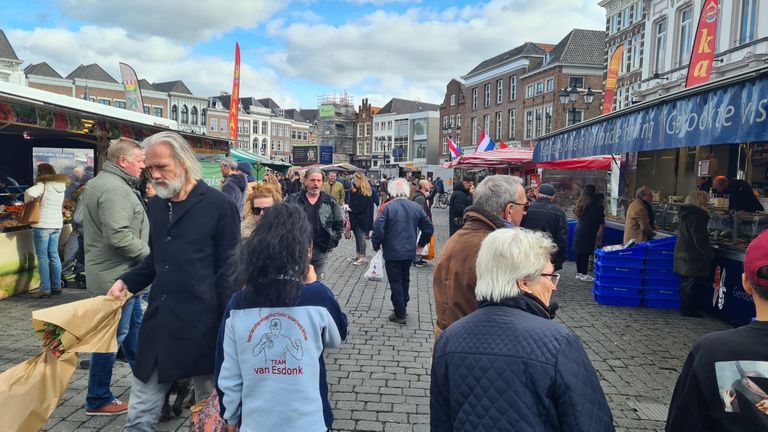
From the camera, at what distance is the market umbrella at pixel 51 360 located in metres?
2.66

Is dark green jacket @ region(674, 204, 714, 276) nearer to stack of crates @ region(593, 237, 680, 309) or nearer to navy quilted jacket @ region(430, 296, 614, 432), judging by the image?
stack of crates @ region(593, 237, 680, 309)

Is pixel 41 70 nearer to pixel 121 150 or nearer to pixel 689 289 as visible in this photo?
pixel 121 150

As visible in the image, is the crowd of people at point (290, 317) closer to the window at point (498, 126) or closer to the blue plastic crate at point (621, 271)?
the blue plastic crate at point (621, 271)

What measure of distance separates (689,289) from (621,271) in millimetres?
865

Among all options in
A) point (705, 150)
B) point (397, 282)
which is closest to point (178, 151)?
point (397, 282)

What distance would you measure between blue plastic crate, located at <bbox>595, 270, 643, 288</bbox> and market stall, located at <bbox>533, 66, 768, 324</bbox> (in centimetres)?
79

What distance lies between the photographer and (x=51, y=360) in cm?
280

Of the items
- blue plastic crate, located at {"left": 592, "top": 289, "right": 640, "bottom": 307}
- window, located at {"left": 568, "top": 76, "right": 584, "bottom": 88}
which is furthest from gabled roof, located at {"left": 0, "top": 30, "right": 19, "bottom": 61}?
blue plastic crate, located at {"left": 592, "top": 289, "right": 640, "bottom": 307}

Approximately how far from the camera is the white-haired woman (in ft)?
5.28

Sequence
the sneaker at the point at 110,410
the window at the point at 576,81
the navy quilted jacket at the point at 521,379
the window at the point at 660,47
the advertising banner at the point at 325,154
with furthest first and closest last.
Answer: the advertising banner at the point at 325,154
the window at the point at 576,81
the window at the point at 660,47
the sneaker at the point at 110,410
the navy quilted jacket at the point at 521,379

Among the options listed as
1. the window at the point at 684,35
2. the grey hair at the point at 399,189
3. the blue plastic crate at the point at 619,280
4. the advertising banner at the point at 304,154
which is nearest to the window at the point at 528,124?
the advertising banner at the point at 304,154

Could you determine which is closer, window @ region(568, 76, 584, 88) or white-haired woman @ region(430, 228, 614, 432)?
white-haired woman @ region(430, 228, 614, 432)

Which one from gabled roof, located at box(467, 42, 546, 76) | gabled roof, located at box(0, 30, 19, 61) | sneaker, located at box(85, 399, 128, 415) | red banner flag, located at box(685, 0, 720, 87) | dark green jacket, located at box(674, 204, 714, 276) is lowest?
sneaker, located at box(85, 399, 128, 415)

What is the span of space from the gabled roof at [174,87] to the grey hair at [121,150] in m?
68.6
